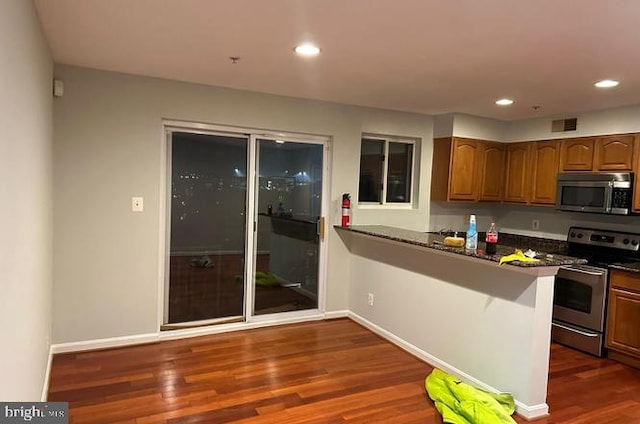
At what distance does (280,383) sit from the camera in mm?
3238

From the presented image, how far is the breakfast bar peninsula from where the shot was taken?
288 centimetres

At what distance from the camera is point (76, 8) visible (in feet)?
7.68

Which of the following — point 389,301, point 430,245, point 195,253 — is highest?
point 430,245

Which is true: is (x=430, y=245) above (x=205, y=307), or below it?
above

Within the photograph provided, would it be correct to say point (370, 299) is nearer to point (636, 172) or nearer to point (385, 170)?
point (385, 170)

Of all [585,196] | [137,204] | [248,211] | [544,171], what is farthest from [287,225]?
[585,196]

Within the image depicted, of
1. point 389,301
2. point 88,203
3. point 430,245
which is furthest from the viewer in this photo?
point 389,301

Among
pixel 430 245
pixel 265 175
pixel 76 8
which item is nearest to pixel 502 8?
pixel 430 245

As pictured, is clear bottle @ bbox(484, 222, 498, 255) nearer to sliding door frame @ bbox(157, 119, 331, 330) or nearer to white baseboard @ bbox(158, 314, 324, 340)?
sliding door frame @ bbox(157, 119, 331, 330)

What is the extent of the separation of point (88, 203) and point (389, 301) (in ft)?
9.10

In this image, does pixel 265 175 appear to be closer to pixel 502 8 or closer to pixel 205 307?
pixel 205 307

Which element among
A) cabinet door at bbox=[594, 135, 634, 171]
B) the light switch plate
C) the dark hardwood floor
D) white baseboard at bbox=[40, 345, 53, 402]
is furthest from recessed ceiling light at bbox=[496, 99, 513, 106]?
white baseboard at bbox=[40, 345, 53, 402]

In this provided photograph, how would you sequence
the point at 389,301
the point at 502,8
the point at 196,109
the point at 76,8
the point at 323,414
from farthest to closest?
the point at 389,301, the point at 196,109, the point at 323,414, the point at 76,8, the point at 502,8

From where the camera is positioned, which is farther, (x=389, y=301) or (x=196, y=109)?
(x=389, y=301)
